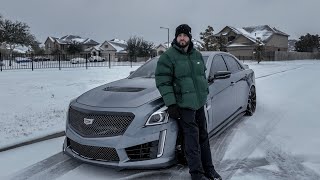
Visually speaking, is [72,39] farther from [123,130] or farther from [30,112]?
[123,130]

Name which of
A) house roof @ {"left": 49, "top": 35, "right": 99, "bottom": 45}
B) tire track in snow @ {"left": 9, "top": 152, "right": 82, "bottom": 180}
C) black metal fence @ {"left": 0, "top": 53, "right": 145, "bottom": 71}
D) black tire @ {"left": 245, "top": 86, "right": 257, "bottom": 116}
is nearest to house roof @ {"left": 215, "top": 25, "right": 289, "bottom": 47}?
house roof @ {"left": 49, "top": 35, "right": 99, "bottom": 45}

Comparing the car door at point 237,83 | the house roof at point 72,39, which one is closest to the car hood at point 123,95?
the car door at point 237,83

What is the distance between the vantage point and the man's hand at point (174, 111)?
3.75 metres

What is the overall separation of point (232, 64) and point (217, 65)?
1037mm

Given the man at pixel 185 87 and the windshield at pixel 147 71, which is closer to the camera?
the man at pixel 185 87

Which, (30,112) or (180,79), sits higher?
(180,79)

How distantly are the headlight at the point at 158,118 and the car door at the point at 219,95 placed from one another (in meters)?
1.17

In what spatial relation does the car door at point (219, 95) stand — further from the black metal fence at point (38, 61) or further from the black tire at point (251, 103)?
the black metal fence at point (38, 61)

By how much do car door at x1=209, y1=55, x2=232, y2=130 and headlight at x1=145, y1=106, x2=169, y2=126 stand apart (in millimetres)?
1175

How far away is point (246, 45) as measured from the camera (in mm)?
65688

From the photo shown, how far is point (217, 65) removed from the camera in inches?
234

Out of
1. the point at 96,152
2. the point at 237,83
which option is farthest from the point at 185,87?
the point at 237,83

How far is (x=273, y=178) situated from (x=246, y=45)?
63.9 metres

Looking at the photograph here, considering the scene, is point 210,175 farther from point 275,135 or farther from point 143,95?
point 275,135
